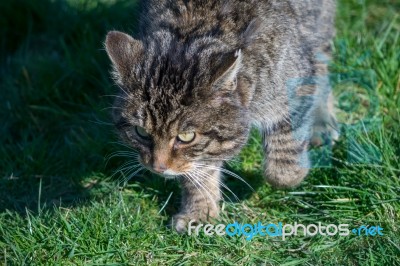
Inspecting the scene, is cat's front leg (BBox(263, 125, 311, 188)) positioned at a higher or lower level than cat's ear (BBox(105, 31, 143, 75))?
lower

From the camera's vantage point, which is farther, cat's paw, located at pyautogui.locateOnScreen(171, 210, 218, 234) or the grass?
cat's paw, located at pyautogui.locateOnScreen(171, 210, 218, 234)

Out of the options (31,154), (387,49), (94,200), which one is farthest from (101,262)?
(387,49)

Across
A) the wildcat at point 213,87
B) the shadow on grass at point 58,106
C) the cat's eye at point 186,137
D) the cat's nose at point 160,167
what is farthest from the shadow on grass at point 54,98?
the cat's eye at point 186,137

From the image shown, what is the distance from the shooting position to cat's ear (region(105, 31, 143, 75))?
3.23 meters

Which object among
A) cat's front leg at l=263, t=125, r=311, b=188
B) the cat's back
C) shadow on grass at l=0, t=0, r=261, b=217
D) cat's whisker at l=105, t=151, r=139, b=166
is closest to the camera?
the cat's back

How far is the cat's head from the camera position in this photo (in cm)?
314

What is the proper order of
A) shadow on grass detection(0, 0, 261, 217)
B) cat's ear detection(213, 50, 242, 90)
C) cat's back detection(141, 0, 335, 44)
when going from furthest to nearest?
1. shadow on grass detection(0, 0, 261, 217)
2. cat's back detection(141, 0, 335, 44)
3. cat's ear detection(213, 50, 242, 90)

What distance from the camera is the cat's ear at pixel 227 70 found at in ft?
10.1

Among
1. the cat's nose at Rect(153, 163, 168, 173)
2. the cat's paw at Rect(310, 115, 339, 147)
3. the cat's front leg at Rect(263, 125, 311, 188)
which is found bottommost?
the cat's paw at Rect(310, 115, 339, 147)

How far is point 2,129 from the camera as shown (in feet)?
15.1

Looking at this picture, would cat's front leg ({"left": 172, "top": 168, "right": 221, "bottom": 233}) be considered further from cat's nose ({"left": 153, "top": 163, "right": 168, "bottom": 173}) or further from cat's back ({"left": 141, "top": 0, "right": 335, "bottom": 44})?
cat's back ({"left": 141, "top": 0, "right": 335, "bottom": 44})

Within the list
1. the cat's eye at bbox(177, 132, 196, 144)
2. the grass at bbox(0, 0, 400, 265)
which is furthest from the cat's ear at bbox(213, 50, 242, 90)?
the grass at bbox(0, 0, 400, 265)

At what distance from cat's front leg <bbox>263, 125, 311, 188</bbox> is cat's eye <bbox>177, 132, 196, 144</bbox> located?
0.62m

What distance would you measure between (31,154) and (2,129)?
406 millimetres
